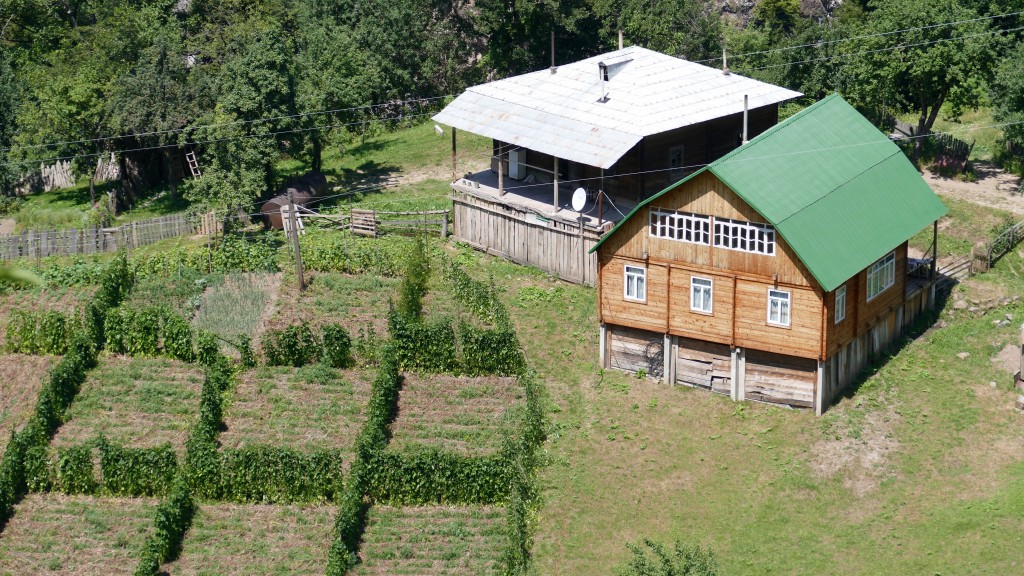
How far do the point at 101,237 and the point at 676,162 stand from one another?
23240 millimetres

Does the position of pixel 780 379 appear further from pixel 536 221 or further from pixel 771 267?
pixel 536 221

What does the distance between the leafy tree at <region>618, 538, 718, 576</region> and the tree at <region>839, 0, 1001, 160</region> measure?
27448 mm

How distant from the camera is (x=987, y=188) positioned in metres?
53.9

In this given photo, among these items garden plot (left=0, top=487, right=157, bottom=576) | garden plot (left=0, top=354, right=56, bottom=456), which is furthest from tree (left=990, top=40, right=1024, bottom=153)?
garden plot (left=0, top=354, right=56, bottom=456)

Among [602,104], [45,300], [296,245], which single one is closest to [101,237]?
[45,300]

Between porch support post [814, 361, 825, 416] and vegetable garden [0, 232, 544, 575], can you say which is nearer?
vegetable garden [0, 232, 544, 575]

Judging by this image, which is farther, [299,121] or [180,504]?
[299,121]

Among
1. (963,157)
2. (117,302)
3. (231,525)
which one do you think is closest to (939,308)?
(963,157)

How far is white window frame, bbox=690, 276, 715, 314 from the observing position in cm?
3972

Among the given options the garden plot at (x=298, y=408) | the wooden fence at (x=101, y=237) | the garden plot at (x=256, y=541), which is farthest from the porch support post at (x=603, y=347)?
the wooden fence at (x=101, y=237)

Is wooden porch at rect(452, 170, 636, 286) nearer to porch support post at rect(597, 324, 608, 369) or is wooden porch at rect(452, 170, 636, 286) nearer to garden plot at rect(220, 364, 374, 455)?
porch support post at rect(597, 324, 608, 369)

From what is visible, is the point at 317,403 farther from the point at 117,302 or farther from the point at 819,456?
the point at 819,456

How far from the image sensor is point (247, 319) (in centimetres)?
4569

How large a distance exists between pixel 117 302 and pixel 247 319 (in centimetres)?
527
